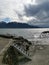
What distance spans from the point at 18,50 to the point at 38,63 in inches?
121

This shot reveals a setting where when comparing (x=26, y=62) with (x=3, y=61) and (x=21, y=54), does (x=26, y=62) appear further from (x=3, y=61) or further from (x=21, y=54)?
(x=3, y=61)

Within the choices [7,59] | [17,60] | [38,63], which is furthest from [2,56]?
[38,63]

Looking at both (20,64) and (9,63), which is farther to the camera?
(20,64)

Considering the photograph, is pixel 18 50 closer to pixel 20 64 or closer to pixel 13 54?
pixel 13 54

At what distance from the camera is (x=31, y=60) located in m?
20.6

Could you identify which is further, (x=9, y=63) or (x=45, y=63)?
(x=45, y=63)

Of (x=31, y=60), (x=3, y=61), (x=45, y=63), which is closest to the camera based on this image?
(x=3, y=61)

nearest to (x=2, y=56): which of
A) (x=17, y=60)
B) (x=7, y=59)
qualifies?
(x=7, y=59)

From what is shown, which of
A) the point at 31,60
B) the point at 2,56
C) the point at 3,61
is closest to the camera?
the point at 3,61

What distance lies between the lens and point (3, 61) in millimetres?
16422

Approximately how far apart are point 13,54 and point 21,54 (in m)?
0.90

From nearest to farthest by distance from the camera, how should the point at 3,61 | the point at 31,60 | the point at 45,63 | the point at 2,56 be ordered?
the point at 3,61 → the point at 2,56 → the point at 45,63 → the point at 31,60

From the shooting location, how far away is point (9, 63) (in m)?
16.5

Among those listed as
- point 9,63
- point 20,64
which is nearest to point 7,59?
point 9,63
